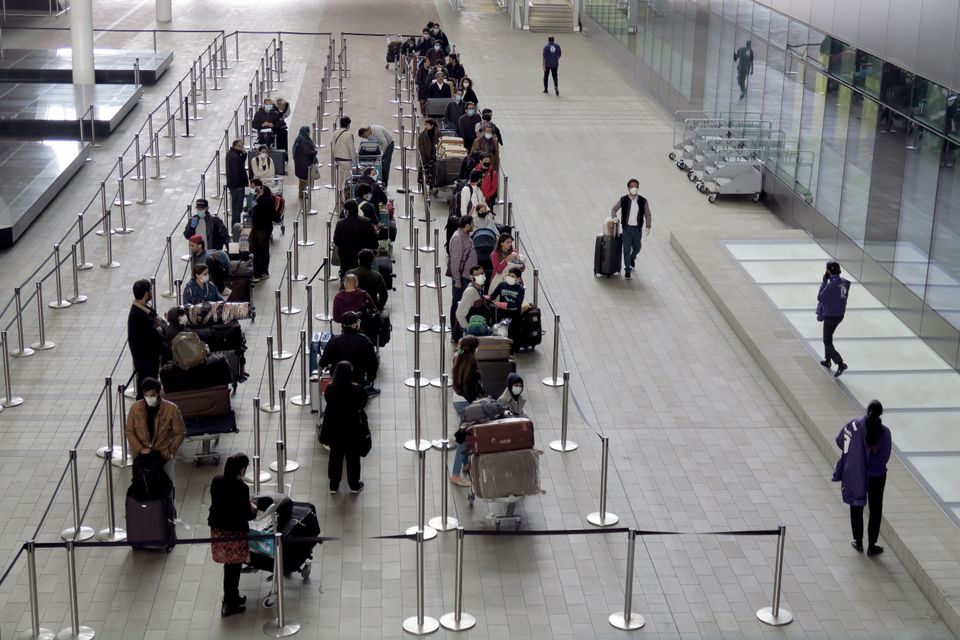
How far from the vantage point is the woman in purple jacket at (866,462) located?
1149 cm

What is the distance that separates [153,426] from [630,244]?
9653 millimetres

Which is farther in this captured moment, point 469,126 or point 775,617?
point 469,126

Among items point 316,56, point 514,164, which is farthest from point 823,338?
point 316,56

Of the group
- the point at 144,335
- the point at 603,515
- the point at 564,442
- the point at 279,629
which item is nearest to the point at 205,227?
the point at 144,335

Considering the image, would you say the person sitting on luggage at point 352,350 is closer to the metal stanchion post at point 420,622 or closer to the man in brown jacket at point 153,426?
the man in brown jacket at point 153,426

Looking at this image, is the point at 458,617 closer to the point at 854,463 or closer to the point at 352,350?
the point at 352,350

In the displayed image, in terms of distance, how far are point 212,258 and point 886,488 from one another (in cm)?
819

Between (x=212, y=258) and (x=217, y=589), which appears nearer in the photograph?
(x=217, y=589)

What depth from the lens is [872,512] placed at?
11797 millimetres

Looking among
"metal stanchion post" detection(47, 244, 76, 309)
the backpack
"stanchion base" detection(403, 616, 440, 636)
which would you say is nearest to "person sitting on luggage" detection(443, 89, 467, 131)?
"metal stanchion post" detection(47, 244, 76, 309)

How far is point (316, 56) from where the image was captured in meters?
37.2

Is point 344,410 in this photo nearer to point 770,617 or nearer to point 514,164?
point 770,617

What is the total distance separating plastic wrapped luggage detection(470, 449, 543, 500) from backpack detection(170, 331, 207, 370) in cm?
288

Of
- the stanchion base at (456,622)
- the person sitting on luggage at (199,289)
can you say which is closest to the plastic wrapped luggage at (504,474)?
the stanchion base at (456,622)
